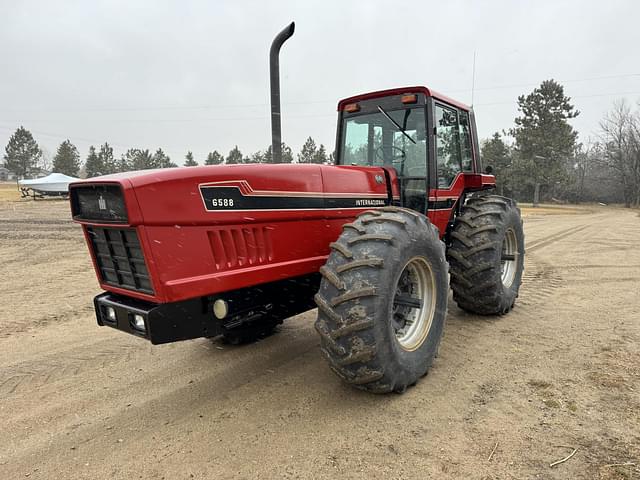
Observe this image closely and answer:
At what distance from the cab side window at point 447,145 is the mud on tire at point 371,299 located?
1393 mm

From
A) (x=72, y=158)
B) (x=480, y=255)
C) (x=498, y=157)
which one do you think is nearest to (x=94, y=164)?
(x=72, y=158)

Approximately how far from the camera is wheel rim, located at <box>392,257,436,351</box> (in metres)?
3.42

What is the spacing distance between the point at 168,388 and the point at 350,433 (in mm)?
1527

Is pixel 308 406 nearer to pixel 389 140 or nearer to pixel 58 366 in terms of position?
pixel 58 366

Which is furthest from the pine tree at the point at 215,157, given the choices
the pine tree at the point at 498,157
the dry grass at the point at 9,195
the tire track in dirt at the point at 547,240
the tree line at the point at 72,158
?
the tire track in dirt at the point at 547,240

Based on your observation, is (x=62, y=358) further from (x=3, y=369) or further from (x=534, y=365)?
(x=534, y=365)

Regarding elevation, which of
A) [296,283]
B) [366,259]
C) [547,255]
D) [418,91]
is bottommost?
[547,255]

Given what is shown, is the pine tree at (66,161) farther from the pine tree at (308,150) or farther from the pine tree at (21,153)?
the pine tree at (308,150)

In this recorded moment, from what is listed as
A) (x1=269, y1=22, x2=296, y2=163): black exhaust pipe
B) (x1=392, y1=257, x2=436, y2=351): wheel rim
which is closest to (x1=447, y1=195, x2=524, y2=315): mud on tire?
(x1=392, y1=257, x2=436, y2=351): wheel rim

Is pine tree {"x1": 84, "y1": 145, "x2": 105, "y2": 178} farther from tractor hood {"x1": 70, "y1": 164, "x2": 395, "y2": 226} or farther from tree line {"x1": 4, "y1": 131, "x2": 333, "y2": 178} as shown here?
tractor hood {"x1": 70, "y1": 164, "x2": 395, "y2": 226}

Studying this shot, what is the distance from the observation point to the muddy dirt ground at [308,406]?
248 cm

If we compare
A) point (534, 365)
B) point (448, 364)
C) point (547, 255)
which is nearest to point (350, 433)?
point (448, 364)

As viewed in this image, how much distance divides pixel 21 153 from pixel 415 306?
8000 cm

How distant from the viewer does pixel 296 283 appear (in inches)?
136
